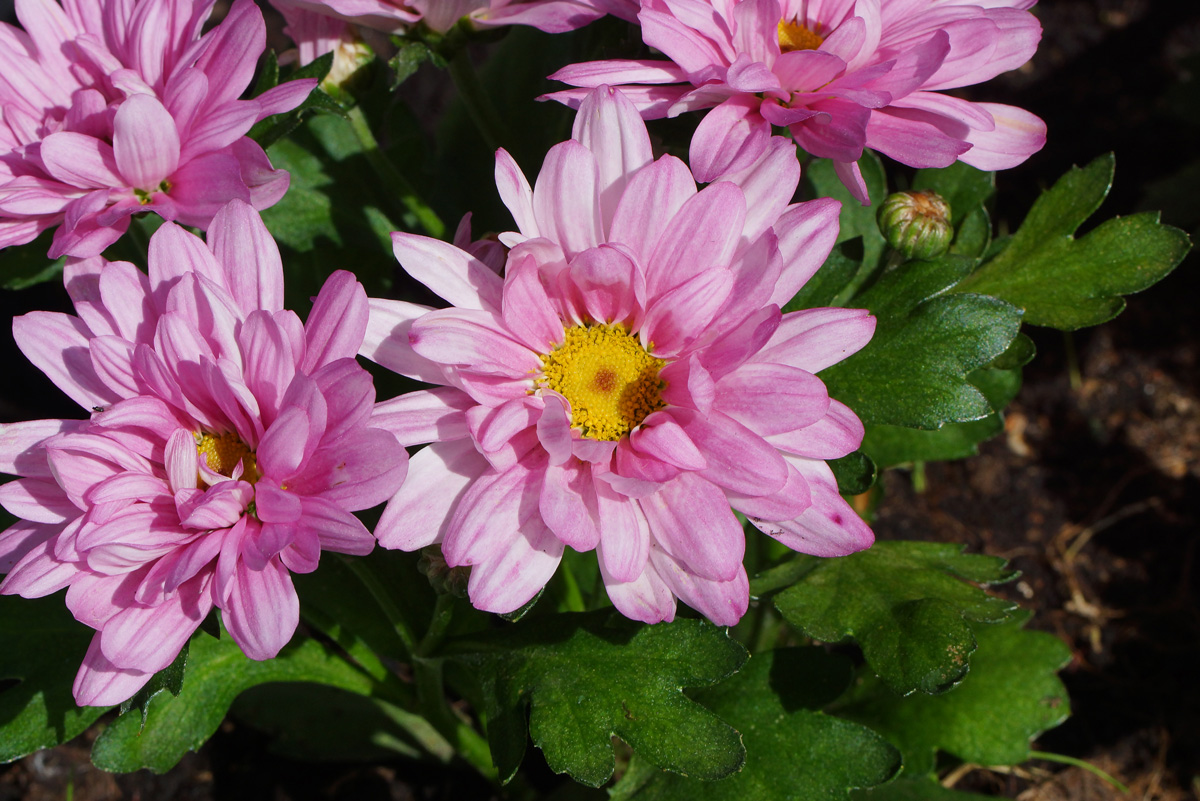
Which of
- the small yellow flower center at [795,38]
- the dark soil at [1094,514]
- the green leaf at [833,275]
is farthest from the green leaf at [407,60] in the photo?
the dark soil at [1094,514]

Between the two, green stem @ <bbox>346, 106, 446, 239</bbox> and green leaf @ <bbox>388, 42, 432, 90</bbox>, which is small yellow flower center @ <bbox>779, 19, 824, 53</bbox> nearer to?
green leaf @ <bbox>388, 42, 432, 90</bbox>

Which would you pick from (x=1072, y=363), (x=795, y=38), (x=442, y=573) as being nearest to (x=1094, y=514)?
(x=1072, y=363)

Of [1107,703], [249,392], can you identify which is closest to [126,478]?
[249,392]

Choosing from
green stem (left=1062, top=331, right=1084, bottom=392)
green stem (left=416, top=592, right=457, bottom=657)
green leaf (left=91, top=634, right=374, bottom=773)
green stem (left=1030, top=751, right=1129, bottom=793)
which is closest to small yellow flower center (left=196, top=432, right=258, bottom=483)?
green stem (left=416, top=592, right=457, bottom=657)

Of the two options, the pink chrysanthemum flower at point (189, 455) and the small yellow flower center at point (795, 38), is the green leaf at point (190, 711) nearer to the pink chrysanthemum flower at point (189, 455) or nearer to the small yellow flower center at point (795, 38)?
the pink chrysanthemum flower at point (189, 455)

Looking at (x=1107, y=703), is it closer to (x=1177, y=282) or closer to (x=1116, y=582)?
(x=1116, y=582)

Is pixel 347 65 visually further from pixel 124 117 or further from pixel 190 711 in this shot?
pixel 190 711
